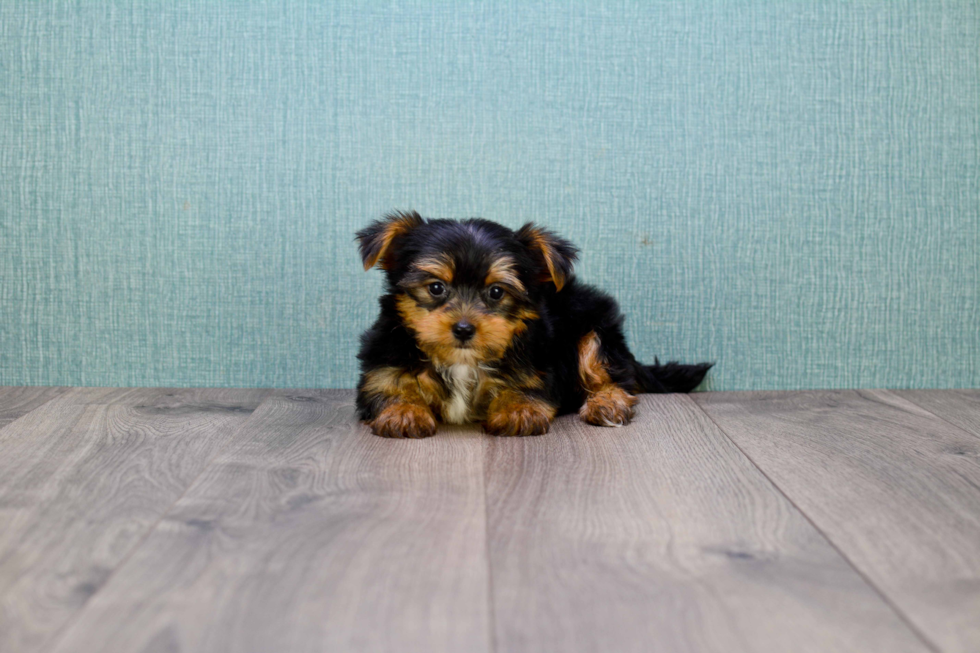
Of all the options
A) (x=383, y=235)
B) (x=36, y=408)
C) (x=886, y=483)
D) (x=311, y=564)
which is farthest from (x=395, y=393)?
(x=886, y=483)

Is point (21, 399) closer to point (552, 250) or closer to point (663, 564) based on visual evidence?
point (552, 250)

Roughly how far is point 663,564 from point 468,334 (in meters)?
1.05

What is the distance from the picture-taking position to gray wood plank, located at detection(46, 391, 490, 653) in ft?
4.13

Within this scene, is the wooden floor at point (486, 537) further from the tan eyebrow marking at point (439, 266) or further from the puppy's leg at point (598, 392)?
the tan eyebrow marking at point (439, 266)

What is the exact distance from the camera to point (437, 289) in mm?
2521

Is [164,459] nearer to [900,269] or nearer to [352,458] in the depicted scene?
[352,458]

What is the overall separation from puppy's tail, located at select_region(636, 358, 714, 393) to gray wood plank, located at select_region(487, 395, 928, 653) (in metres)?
0.85

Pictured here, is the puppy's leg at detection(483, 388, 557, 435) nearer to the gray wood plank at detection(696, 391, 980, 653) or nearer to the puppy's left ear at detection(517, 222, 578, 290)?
the puppy's left ear at detection(517, 222, 578, 290)

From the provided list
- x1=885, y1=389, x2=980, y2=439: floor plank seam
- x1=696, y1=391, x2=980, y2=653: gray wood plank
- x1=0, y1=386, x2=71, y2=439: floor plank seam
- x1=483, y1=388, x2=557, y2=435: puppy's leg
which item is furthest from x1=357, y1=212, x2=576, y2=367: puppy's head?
x1=885, y1=389, x2=980, y2=439: floor plank seam

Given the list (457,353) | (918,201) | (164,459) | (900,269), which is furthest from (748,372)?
(164,459)

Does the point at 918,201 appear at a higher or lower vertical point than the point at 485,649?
higher

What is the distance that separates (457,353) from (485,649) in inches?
52.3

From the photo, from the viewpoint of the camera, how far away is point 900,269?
10.8 feet

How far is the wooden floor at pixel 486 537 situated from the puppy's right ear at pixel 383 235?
527mm
